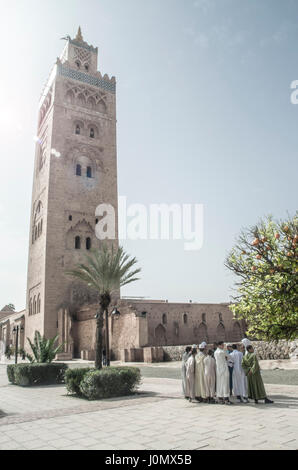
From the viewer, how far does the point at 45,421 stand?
22.5ft

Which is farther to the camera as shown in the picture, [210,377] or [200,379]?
[200,379]

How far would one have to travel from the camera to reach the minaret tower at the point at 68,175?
3466 centimetres

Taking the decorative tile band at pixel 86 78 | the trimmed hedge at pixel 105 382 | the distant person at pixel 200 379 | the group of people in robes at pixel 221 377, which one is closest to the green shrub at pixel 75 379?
the trimmed hedge at pixel 105 382

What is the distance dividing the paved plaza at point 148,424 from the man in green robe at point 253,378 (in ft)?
0.97

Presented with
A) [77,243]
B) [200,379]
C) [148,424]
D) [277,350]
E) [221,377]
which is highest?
[77,243]

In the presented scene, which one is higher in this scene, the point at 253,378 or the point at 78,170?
the point at 78,170

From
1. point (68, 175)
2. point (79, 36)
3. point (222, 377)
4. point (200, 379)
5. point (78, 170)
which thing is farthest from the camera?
point (79, 36)

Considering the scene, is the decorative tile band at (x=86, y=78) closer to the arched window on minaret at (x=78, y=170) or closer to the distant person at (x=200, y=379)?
the arched window on minaret at (x=78, y=170)

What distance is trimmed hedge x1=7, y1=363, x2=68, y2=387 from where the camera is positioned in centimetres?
1352

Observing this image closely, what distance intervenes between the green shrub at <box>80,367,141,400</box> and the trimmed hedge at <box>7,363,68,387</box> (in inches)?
161

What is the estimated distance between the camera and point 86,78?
42344 millimetres

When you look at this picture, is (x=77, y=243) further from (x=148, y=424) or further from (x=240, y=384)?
(x=148, y=424)

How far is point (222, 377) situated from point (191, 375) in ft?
2.59

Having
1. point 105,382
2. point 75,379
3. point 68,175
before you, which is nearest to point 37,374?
point 75,379
